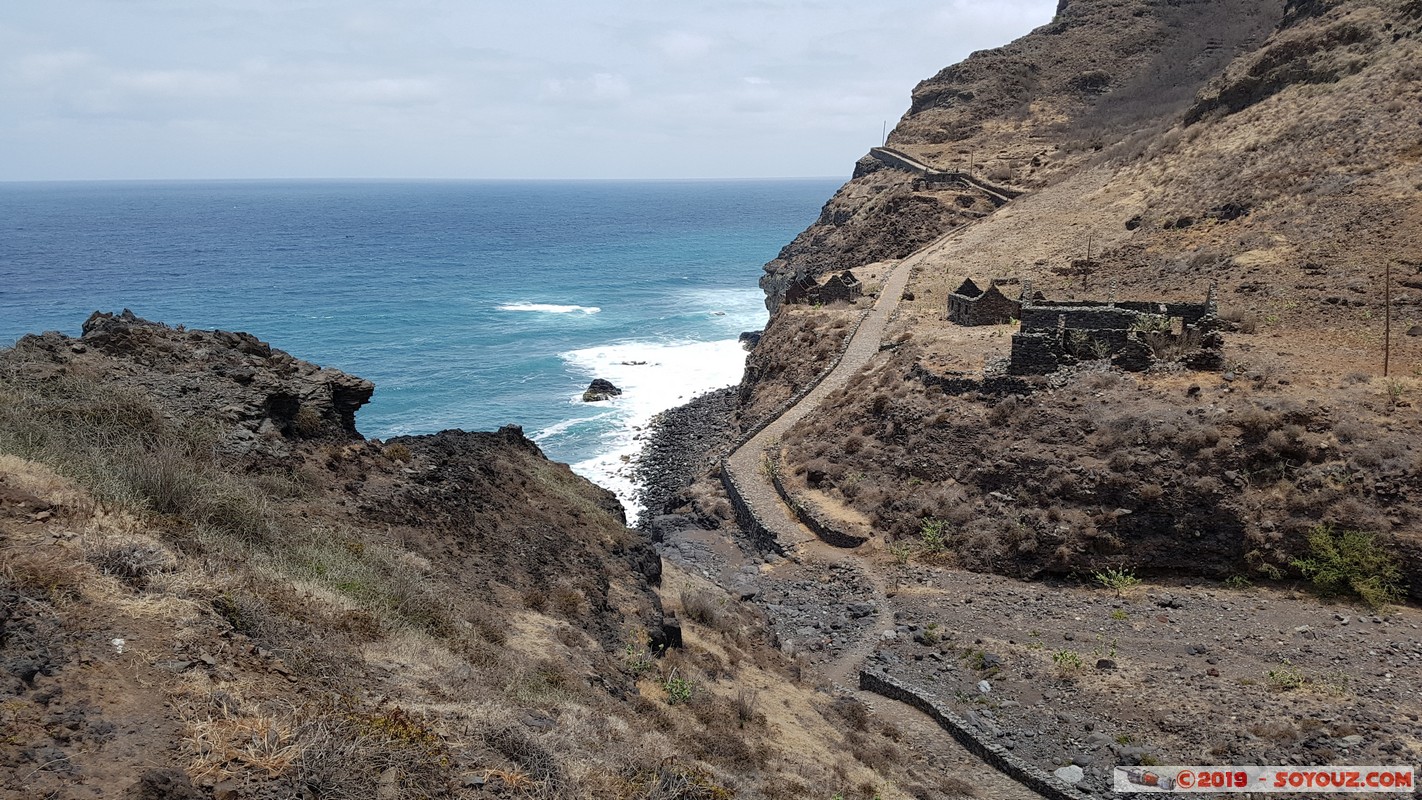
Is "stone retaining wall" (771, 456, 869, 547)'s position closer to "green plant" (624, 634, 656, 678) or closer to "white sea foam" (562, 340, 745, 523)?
"white sea foam" (562, 340, 745, 523)

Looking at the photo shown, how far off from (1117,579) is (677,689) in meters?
11.7

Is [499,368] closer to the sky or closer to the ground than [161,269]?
closer to the ground

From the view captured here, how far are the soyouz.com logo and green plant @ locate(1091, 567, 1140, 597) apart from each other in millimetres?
6382

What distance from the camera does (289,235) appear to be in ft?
468

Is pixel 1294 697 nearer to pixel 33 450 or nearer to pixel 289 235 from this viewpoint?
pixel 33 450

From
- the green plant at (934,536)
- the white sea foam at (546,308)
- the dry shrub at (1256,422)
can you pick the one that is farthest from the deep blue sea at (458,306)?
the dry shrub at (1256,422)

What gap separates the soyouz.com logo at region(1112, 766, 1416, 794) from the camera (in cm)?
1184

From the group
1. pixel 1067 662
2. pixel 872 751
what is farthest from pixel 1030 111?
pixel 872 751

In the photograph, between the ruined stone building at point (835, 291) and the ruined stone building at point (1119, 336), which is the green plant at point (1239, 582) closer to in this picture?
the ruined stone building at point (1119, 336)

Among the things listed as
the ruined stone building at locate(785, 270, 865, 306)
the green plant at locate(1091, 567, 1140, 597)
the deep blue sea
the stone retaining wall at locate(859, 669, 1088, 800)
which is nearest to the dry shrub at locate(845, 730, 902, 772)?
the stone retaining wall at locate(859, 669, 1088, 800)

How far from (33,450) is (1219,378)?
2350 centimetres

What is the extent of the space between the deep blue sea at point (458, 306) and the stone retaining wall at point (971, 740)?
70.7 feet

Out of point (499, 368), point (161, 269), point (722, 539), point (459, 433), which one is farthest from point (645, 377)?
point (161, 269)

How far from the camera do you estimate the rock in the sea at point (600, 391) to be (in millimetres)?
49750
